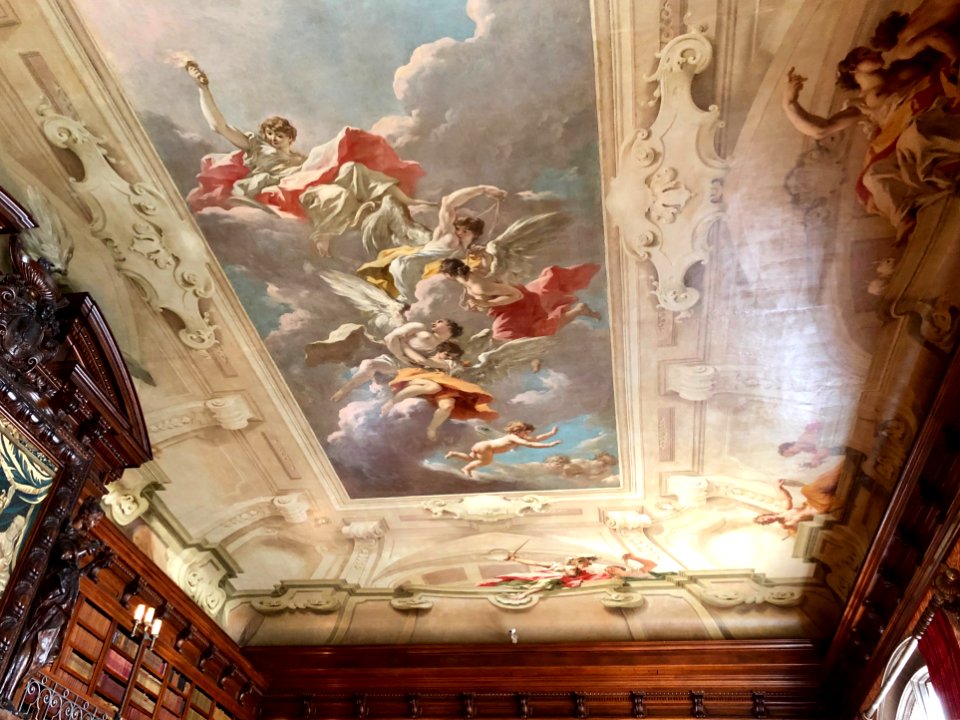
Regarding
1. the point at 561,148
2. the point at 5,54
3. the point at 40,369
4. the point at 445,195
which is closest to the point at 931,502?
the point at 561,148

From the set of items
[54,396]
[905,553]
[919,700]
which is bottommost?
[919,700]

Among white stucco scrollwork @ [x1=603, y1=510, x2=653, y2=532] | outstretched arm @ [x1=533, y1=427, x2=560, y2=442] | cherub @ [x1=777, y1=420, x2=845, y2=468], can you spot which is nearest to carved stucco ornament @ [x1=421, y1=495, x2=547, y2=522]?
white stucco scrollwork @ [x1=603, y1=510, x2=653, y2=532]

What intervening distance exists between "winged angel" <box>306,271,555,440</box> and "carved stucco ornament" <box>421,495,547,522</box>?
2022mm

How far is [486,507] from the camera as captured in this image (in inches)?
421

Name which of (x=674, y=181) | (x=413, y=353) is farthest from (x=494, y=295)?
(x=674, y=181)

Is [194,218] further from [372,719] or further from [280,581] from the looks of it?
[372,719]

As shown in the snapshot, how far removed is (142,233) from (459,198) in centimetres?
285

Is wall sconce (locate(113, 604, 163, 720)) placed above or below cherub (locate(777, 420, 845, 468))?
below

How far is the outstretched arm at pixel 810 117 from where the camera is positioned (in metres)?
5.70

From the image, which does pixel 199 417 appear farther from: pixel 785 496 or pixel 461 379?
pixel 785 496

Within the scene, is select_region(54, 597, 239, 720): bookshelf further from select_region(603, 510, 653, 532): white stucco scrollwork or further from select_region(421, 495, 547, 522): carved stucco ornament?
select_region(603, 510, 653, 532): white stucco scrollwork

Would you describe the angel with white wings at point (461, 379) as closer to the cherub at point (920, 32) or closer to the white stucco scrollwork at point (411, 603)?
the cherub at point (920, 32)

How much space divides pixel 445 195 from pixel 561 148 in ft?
3.46

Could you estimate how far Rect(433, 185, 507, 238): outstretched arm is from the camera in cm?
657
